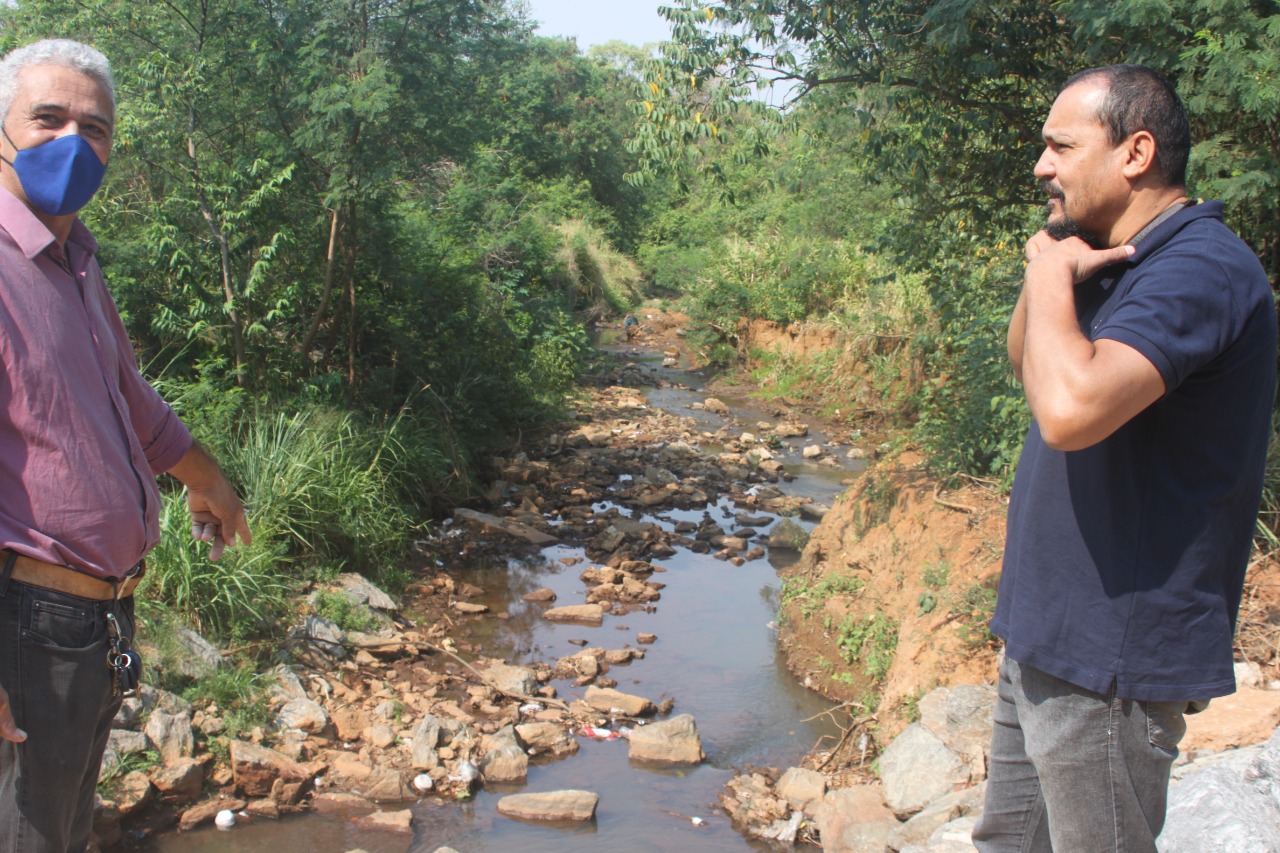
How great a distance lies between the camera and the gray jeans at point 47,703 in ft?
6.56

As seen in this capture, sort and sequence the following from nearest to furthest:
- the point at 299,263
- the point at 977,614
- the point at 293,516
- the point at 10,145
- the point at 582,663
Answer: the point at 10,145 → the point at 977,614 → the point at 582,663 → the point at 293,516 → the point at 299,263

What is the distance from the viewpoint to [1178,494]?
1.87 m

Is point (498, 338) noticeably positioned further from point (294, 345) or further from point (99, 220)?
point (99, 220)

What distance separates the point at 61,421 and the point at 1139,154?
208cm

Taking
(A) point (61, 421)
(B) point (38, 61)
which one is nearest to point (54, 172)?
(B) point (38, 61)

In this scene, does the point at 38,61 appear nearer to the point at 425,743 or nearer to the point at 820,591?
the point at 425,743

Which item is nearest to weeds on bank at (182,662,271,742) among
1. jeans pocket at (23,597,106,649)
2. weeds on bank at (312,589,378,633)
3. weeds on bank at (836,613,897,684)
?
weeds on bank at (312,589,378,633)

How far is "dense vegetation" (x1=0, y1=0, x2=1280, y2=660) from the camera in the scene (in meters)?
5.85

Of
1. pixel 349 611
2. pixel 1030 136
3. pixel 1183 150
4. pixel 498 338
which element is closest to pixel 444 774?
pixel 349 611

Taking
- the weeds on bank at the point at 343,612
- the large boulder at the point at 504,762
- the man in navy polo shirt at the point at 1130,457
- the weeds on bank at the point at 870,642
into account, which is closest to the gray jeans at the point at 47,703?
the man in navy polo shirt at the point at 1130,457

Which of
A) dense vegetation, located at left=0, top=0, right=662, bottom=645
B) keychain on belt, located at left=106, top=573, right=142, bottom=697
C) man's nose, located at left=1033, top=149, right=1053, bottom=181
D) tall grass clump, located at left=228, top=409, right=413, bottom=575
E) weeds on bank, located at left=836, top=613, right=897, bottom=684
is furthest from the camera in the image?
dense vegetation, located at left=0, top=0, right=662, bottom=645

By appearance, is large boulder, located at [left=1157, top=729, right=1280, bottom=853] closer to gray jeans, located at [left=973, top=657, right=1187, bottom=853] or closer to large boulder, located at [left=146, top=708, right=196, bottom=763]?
gray jeans, located at [left=973, top=657, right=1187, bottom=853]

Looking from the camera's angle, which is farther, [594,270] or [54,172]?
[594,270]

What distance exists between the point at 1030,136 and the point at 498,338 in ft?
21.1
